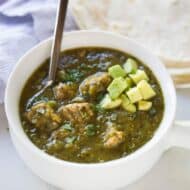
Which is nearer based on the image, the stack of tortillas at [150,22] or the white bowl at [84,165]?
the white bowl at [84,165]

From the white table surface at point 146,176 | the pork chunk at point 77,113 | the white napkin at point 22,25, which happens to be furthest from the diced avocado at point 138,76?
the white napkin at point 22,25

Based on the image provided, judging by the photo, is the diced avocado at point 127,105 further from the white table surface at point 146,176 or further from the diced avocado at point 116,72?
the white table surface at point 146,176

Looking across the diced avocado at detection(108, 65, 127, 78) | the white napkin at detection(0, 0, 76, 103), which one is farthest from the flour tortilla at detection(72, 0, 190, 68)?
the diced avocado at detection(108, 65, 127, 78)

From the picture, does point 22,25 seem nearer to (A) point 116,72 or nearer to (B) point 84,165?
(A) point 116,72

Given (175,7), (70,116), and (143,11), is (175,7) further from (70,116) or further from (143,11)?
(70,116)

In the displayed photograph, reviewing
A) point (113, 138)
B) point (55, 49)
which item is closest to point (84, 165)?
point (113, 138)
